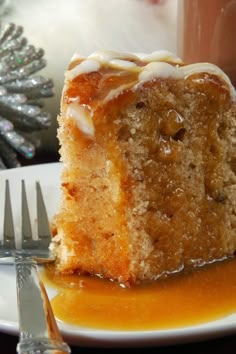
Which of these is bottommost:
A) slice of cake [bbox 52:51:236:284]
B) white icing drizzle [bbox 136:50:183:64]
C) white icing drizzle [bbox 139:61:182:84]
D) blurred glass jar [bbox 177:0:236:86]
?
slice of cake [bbox 52:51:236:284]

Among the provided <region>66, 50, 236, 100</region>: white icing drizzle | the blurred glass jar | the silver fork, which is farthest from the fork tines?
the blurred glass jar

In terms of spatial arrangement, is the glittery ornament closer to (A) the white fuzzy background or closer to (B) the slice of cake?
(A) the white fuzzy background

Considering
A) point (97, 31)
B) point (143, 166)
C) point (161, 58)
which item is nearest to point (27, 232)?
point (143, 166)

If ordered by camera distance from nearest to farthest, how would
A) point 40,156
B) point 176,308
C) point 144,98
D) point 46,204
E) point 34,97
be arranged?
point 176,308
point 144,98
point 46,204
point 34,97
point 40,156

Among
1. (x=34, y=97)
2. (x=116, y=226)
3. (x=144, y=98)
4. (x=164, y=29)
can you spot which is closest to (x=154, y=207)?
(x=116, y=226)

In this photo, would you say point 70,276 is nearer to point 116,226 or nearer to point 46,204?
point 116,226

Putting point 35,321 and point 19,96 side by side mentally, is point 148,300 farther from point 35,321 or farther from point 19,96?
point 19,96

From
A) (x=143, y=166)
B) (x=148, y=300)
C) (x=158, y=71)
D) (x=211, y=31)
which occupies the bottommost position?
(x=148, y=300)
